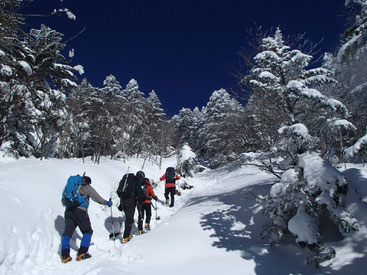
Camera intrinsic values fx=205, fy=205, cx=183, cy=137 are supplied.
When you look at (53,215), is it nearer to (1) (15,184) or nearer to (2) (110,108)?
(1) (15,184)

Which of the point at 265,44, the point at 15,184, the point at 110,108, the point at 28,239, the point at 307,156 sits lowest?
the point at 28,239

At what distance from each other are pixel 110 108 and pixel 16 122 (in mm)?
6785

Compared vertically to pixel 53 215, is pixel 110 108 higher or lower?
higher

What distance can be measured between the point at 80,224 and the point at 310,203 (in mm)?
4846

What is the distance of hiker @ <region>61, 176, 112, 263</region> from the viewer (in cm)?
435

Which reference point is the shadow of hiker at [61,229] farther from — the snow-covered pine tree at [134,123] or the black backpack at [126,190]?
the snow-covered pine tree at [134,123]

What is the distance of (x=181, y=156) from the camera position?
22.5 metres

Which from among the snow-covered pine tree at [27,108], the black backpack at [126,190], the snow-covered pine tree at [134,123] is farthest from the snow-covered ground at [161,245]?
the snow-covered pine tree at [134,123]

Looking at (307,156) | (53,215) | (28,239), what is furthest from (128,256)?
(307,156)

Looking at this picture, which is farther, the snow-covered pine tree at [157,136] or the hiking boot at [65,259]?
the snow-covered pine tree at [157,136]

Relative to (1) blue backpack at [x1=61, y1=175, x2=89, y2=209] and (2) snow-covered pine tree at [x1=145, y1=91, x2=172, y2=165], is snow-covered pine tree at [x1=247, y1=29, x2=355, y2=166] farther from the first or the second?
(2) snow-covered pine tree at [x1=145, y1=91, x2=172, y2=165]

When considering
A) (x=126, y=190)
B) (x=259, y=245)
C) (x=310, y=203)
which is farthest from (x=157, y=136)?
(x=310, y=203)

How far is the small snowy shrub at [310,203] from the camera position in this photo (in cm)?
341

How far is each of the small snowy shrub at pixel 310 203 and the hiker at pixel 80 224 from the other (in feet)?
13.0
